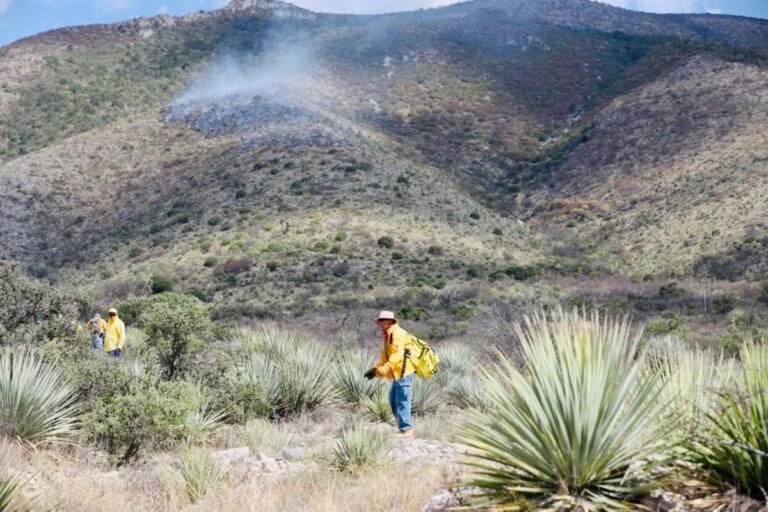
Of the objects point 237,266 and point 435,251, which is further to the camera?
point 435,251

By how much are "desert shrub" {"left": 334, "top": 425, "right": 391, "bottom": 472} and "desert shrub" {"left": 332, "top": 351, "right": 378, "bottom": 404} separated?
10.6 ft

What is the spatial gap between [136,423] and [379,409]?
308 cm

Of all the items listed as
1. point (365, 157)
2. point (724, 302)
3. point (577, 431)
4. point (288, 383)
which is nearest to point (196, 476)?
point (577, 431)

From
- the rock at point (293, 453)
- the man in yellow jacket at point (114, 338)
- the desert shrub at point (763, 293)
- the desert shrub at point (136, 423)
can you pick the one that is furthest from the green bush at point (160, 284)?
the rock at point (293, 453)

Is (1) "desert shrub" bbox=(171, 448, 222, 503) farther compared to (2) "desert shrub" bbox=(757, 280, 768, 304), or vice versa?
(2) "desert shrub" bbox=(757, 280, 768, 304)

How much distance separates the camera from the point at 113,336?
1184cm

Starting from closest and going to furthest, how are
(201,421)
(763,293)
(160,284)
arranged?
(201,421)
(763,293)
(160,284)

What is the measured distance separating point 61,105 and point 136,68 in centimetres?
1093

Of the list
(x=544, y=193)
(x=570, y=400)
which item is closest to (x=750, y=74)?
(x=544, y=193)

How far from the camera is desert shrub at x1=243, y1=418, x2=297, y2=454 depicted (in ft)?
22.5

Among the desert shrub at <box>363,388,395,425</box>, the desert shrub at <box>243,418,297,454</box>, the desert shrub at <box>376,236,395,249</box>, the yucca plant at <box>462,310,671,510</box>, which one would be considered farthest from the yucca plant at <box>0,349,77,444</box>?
the desert shrub at <box>376,236,395,249</box>

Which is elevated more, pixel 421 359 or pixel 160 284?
pixel 421 359

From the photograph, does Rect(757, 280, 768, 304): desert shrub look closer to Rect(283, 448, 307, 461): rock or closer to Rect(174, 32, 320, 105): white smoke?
Rect(283, 448, 307, 461): rock

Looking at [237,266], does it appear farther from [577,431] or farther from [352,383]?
[577,431]
